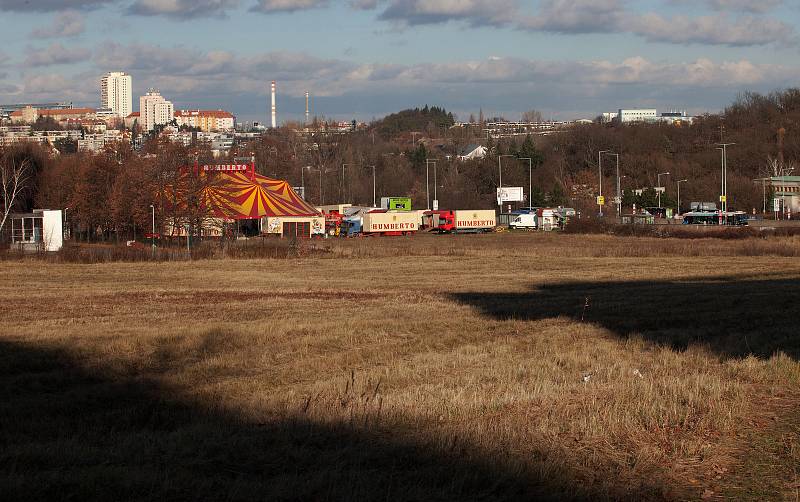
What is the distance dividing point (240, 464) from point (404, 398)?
364cm

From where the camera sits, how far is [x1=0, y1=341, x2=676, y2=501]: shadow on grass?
8.09 metres

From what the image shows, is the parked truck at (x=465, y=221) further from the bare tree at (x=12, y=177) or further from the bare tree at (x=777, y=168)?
the bare tree at (x=777, y=168)

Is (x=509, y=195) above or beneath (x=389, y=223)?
above

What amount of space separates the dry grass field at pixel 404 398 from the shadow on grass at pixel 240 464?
3cm

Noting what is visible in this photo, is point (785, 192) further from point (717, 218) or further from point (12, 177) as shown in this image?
point (12, 177)

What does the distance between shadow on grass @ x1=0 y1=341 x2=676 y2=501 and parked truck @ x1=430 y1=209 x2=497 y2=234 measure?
8825 centimetres

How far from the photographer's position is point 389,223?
95438mm

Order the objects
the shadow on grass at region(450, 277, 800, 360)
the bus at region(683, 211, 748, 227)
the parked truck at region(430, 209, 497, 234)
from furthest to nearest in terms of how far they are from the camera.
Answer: the parked truck at region(430, 209, 497, 234) → the bus at region(683, 211, 748, 227) → the shadow on grass at region(450, 277, 800, 360)

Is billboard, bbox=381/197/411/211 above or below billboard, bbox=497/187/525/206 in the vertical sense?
below

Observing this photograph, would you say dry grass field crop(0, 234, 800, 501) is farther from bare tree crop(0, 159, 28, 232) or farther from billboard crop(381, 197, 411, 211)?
billboard crop(381, 197, 411, 211)

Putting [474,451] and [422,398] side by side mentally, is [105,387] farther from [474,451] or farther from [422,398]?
[474,451]

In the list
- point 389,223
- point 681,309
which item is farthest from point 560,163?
point 681,309

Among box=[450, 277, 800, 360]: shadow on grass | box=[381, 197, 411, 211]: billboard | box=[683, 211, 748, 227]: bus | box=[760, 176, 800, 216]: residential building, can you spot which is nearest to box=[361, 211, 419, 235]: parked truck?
box=[381, 197, 411, 211]: billboard

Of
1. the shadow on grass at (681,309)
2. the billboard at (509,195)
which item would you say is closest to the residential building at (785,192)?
the billboard at (509,195)
